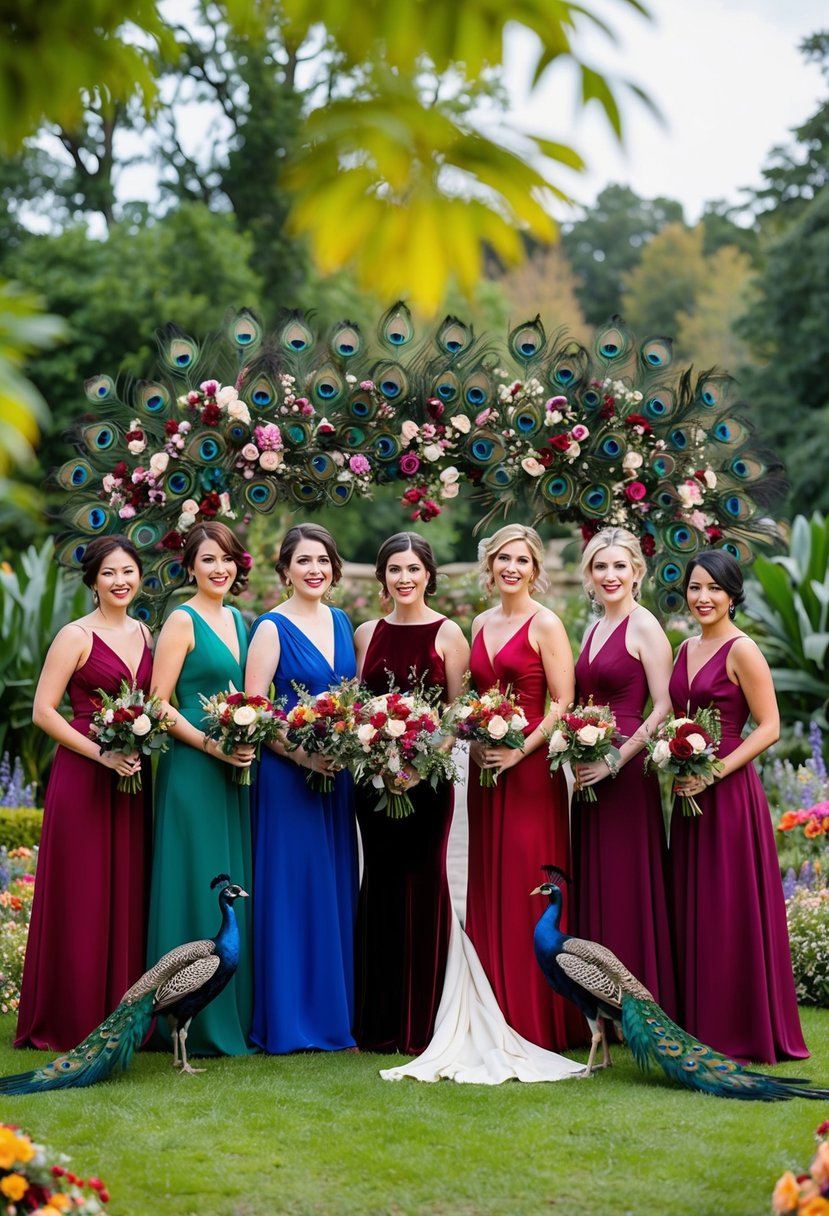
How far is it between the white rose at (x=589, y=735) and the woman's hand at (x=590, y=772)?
30cm

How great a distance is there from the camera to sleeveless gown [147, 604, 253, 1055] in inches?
277

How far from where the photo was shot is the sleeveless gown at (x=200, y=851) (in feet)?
23.1

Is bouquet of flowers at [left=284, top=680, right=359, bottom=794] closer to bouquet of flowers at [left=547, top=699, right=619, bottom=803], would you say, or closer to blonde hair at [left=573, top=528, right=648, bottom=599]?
bouquet of flowers at [left=547, top=699, right=619, bottom=803]

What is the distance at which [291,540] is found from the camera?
7.23 metres

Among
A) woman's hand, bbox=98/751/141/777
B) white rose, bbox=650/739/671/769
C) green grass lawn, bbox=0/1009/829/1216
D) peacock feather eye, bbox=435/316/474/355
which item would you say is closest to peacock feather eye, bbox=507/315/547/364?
peacock feather eye, bbox=435/316/474/355

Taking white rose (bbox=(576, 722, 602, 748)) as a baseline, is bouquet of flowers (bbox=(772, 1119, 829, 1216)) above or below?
below

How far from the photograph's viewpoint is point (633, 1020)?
6.12 m

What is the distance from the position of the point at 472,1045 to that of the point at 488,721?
159 centimetres

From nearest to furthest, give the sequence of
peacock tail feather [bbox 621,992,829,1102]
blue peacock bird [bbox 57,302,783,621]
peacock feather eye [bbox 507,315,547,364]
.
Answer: peacock tail feather [bbox 621,992,829,1102] < blue peacock bird [bbox 57,302,783,621] < peacock feather eye [bbox 507,315,547,364]

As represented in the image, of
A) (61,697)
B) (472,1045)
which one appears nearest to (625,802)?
(472,1045)

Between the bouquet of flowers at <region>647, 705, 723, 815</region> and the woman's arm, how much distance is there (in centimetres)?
259

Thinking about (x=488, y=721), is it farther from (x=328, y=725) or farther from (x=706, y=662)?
(x=706, y=662)

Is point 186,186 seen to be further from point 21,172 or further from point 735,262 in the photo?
point 735,262

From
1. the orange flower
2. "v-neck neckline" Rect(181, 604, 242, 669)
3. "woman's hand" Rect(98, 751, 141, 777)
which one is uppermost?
"v-neck neckline" Rect(181, 604, 242, 669)
